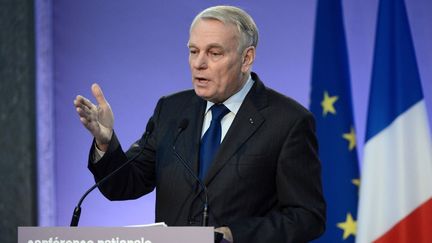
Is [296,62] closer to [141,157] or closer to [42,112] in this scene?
[42,112]

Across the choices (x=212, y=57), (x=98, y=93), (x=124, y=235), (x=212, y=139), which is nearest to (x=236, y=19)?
(x=212, y=57)

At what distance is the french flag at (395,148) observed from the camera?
119 inches

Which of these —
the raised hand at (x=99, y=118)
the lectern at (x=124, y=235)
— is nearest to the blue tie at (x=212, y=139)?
the raised hand at (x=99, y=118)

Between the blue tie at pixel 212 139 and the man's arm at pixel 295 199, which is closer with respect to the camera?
the man's arm at pixel 295 199

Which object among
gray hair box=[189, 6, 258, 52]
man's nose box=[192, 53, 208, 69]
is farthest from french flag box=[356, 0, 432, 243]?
man's nose box=[192, 53, 208, 69]

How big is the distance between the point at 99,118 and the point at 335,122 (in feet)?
5.35

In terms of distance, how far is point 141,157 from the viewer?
2055 mm

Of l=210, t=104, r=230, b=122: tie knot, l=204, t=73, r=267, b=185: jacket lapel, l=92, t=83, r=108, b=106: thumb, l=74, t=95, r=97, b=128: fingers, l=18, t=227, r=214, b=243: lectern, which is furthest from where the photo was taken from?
l=210, t=104, r=230, b=122: tie knot

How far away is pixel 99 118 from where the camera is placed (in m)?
1.81

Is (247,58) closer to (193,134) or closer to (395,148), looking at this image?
(193,134)

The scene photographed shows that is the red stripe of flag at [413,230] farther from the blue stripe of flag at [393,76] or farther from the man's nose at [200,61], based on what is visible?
the man's nose at [200,61]

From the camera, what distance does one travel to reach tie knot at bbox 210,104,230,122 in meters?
2.01

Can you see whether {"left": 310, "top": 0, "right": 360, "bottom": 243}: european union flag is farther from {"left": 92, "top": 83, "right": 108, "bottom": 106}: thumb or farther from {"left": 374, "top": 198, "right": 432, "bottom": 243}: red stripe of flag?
{"left": 92, "top": 83, "right": 108, "bottom": 106}: thumb

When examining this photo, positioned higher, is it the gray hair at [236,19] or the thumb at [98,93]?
the gray hair at [236,19]
